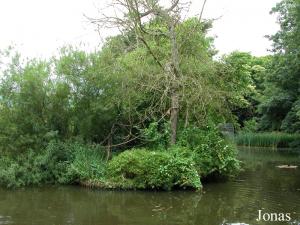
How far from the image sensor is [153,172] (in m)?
13.6

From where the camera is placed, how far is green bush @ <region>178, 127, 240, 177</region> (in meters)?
15.2

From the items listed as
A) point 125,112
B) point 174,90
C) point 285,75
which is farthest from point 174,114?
point 285,75

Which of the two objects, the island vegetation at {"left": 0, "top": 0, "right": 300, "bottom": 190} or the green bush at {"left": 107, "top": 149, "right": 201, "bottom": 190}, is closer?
the green bush at {"left": 107, "top": 149, "right": 201, "bottom": 190}

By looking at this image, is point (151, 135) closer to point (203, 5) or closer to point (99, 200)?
point (99, 200)

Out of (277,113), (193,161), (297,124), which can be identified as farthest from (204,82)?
(277,113)

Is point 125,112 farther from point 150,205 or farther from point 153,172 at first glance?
point 150,205

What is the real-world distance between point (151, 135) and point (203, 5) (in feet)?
17.8

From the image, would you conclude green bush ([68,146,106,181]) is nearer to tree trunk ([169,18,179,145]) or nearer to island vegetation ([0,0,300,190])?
island vegetation ([0,0,300,190])

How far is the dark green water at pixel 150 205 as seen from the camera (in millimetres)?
9891

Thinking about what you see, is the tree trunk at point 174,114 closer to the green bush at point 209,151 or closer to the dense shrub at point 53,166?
the green bush at point 209,151

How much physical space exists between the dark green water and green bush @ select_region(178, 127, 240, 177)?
0.60 metres

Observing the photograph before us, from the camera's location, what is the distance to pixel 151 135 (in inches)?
635

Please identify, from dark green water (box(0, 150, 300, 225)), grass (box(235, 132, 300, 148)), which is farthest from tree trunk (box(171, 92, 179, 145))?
grass (box(235, 132, 300, 148))

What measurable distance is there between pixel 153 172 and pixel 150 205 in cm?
216
